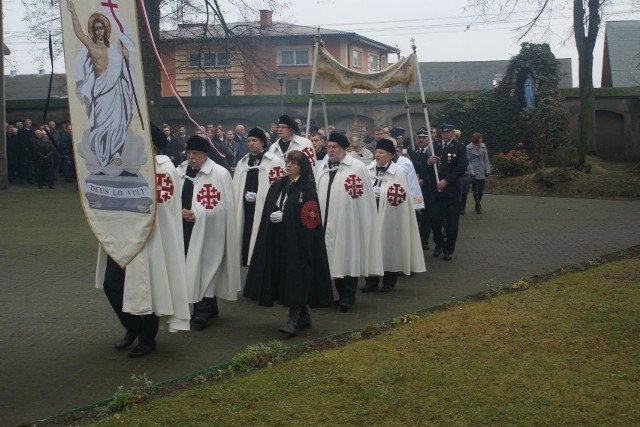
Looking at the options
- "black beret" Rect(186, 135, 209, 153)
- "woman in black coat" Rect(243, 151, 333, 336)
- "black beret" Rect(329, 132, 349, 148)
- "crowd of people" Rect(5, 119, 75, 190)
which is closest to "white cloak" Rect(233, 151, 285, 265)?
"black beret" Rect(329, 132, 349, 148)

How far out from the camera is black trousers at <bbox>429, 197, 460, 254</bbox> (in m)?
13.8

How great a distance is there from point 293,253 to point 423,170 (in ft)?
20.8

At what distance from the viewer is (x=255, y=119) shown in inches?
1396

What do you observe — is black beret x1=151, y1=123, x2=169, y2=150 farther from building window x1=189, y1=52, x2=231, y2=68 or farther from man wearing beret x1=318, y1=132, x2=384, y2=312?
building window x1=189, y1=52, x2=231, y2=68

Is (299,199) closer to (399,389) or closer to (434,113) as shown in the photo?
(399,389)

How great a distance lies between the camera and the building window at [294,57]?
189 ft

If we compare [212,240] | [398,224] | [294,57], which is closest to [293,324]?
[212,240]

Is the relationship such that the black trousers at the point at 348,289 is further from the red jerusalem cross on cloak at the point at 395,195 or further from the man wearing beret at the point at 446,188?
the man wearing beret at the point at 446,188

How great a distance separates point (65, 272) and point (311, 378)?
6.57 m

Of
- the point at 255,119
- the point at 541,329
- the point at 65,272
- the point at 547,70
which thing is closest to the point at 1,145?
the point at 255,119

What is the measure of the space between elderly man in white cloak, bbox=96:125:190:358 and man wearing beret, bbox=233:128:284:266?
8.99 feet

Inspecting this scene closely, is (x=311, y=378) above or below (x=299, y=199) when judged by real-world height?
below

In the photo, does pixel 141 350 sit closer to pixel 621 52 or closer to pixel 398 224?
pixel 398 224

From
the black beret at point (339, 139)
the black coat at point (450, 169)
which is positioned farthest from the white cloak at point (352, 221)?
the black coat at point (450, 169)
